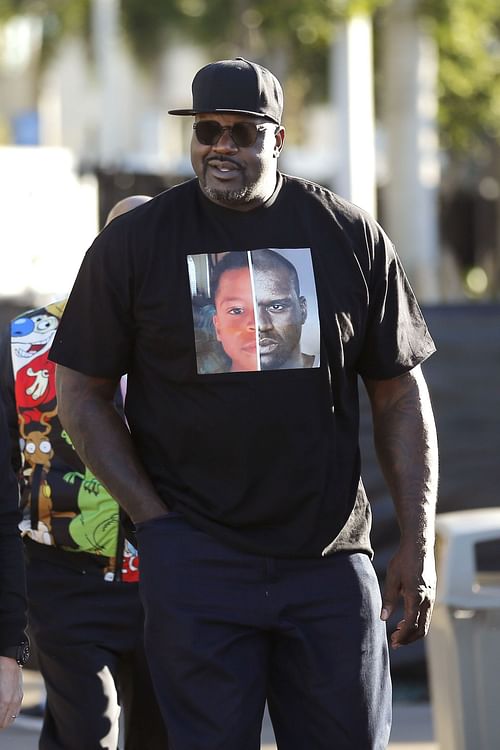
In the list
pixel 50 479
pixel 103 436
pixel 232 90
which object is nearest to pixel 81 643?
pixel 50 479

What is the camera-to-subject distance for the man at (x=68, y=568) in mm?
4148

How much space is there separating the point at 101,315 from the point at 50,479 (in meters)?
0.94

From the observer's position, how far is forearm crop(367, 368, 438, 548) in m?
3.46

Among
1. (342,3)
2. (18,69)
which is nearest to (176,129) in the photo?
(18,69)

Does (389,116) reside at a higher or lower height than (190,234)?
higher

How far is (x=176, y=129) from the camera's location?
207 ft

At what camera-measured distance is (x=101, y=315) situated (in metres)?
3.35

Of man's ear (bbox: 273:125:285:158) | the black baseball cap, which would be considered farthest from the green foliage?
the black baseball cap

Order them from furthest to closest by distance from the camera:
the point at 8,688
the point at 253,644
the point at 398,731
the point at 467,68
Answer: the point at 467,68, the point at 398,731, the point at 253,644, the point at 8,688

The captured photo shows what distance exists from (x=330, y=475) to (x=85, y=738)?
3.90ft

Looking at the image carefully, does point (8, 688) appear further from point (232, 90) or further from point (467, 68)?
point (467, 68)

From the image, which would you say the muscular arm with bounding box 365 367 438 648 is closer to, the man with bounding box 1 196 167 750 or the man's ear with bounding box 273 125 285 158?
the man's ear with bounding box 273 125 285 158

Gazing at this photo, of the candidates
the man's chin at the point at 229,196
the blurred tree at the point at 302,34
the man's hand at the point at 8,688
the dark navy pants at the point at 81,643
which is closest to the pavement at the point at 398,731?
the dark navy pants at the point at 81,643

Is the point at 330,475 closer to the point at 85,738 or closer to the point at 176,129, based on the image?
the point at 85,738
